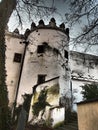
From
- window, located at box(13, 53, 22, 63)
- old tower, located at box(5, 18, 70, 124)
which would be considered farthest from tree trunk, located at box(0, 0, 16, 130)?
window, located at box(13, 53, 22, 63)

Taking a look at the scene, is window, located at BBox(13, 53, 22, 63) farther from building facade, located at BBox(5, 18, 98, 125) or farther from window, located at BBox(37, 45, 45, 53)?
window, located at BBox(37, 45, 45, 53)

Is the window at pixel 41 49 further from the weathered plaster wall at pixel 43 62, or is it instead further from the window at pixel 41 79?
the window at pixel 41 79

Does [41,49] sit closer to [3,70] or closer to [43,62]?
[43,62]

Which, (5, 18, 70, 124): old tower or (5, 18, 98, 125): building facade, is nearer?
(5, 18, 98, 125): building facade

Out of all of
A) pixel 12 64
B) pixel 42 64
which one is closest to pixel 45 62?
pixel 42 64

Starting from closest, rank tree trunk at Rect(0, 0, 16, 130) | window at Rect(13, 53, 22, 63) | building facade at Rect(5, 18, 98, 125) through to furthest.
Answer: tree trunk at Rect(0, 0, 16, 130) → building facade at Rect(5, 18, 98, 125) → window at Rect(13, 53, 22, 63)

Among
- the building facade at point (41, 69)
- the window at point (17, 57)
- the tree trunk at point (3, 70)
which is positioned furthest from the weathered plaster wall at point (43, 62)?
the tree trunk at point (3, 70)

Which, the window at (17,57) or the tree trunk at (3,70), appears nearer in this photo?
the tree trunk at (3,70)

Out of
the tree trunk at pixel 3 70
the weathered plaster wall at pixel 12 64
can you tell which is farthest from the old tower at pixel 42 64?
the tree trunk at pixel 3 70

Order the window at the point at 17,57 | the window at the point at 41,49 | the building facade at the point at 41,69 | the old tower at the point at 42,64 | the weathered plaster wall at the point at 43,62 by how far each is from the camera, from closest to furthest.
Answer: the building facade at the point at 41,69 → the old tower at the point at 42,64 → the weathered plaster wall at the point at 43,62 → the window at the point at 41,49 → the window at the point at 17,57

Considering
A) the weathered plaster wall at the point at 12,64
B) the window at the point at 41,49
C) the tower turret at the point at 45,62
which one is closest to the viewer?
the tower turret at the point at 45,62

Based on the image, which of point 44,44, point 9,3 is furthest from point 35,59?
point 9,3

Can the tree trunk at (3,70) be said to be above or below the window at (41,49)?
below

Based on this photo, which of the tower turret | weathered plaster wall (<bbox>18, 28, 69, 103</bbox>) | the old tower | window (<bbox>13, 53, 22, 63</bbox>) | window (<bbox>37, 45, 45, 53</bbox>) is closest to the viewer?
the old tower
